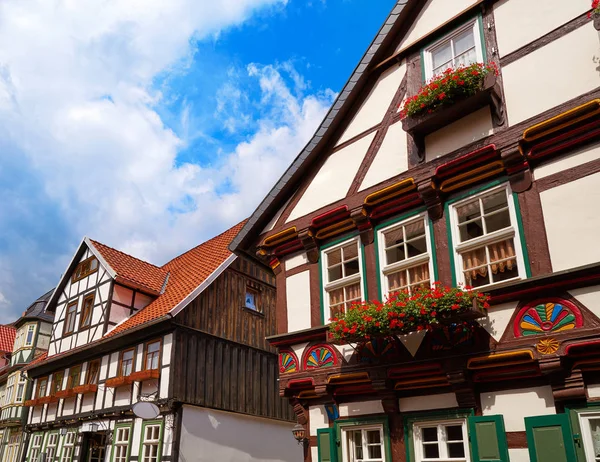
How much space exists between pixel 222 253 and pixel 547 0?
1298 cm

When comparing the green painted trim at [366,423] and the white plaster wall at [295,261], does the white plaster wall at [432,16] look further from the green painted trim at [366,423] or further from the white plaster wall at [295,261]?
the green painted trim at [366,423]

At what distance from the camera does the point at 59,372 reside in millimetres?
20250

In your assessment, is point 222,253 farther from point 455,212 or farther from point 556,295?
point 556,295

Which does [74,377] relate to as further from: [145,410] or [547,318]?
[547,318]

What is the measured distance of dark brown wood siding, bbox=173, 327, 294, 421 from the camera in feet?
51.1

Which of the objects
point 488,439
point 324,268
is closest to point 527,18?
point 324,268

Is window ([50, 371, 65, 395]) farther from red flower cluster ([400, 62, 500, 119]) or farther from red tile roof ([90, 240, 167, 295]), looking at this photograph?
red flower cluster ([400, 62, 500, 119])

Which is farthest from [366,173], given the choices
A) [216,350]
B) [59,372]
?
[59,372]

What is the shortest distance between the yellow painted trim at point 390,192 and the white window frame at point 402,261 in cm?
47

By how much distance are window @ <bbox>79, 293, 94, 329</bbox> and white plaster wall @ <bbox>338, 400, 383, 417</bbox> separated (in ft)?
41.3

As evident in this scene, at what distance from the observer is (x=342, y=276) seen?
10.3m

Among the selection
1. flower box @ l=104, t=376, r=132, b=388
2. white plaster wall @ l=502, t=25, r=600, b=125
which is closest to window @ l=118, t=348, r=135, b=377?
flower box @ l=104, t=376, r=132, b=388

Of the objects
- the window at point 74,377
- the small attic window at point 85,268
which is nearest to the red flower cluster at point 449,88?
the small attic window at point 85,268

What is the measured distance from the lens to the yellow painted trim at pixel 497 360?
7261mm
